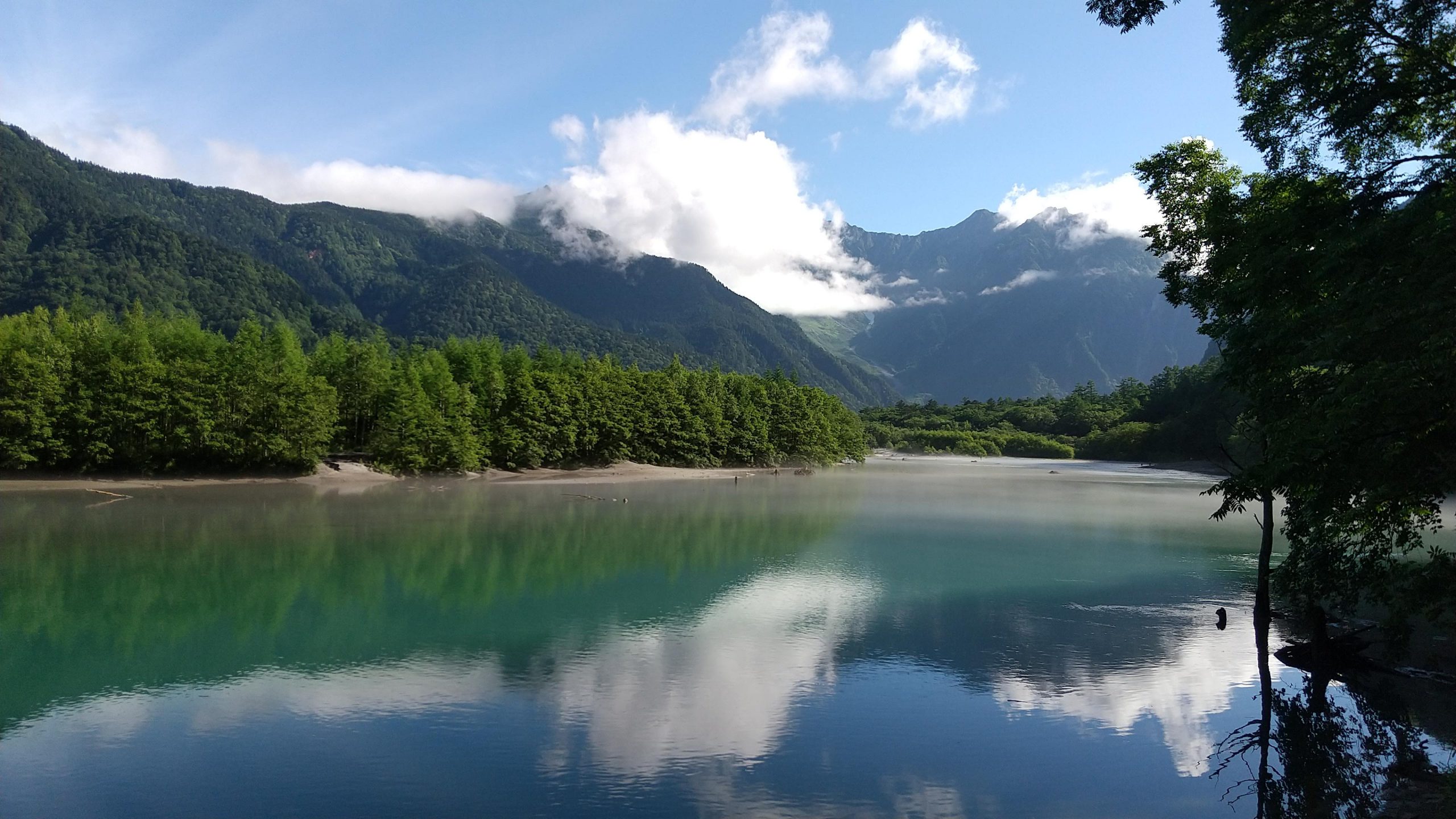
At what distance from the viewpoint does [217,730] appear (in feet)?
39.9

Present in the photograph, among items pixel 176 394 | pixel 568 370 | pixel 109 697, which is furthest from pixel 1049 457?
pixel 109 697

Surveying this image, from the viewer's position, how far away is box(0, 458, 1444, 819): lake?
1055 cm

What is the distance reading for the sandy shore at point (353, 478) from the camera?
150 feet

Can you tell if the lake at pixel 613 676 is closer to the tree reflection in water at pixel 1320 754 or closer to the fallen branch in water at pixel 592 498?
the tree reflection in water at pixel 1320 754

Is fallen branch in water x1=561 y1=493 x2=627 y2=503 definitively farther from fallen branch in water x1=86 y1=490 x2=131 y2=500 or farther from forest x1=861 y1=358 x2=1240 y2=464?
forest x1=861 y1=358 x2=1240 y2=464

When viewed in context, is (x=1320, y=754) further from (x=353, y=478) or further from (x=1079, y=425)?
(x=1079, y=425)

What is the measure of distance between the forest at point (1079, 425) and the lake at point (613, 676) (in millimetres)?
63467

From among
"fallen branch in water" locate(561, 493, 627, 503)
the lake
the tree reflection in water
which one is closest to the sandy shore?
"fallen branch in water" locate(561, 493, 627, 503)

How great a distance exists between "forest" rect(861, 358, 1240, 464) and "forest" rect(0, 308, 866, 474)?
45326 mm

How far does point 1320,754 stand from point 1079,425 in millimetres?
146202

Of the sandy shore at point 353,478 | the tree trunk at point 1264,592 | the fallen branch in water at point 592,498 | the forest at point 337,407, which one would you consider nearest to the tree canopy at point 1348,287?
the tree trunk at point 1264,592

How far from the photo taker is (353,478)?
182 ft

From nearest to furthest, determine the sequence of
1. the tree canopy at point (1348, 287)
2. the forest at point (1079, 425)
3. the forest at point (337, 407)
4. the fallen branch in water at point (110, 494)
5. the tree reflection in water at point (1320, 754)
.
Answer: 1. the tree canopy at point (1348, 287)
2. the tree reflection in water at point (1320, 754)
3. the fallen branch in water at point (110, 494)
4. the forest at point (337, 407)
5. the forest at point (1079, 425)

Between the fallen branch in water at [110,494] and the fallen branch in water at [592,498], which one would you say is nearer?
the fallen branch in water at [110,494]
